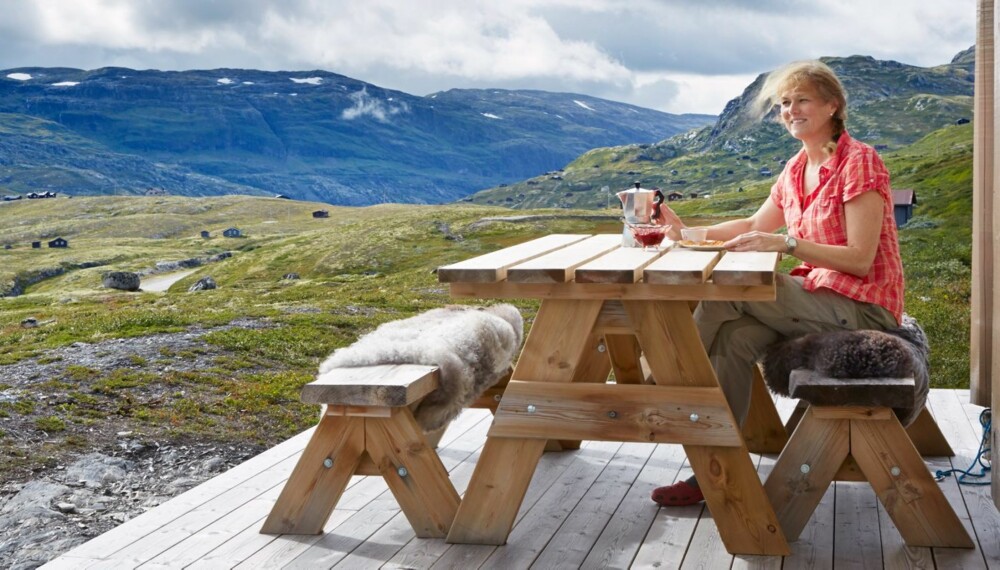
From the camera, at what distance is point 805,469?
14.7 feet

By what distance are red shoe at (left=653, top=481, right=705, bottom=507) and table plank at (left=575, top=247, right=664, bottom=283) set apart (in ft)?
3.80

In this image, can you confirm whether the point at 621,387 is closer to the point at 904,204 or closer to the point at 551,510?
the point at 551,510

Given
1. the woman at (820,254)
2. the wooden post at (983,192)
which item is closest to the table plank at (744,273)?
the woman at (820,254)

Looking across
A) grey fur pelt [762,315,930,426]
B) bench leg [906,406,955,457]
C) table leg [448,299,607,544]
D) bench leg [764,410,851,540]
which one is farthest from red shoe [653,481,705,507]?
bench leg [906,406,955,457]

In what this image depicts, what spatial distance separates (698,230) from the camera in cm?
523

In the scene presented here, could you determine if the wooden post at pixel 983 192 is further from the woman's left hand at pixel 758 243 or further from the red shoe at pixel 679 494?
the red shoe at pixel 679 494

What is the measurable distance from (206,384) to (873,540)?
7208 millimetres

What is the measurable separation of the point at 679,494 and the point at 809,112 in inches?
80.0

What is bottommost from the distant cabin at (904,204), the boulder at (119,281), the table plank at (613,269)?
the boulder at (119,281)

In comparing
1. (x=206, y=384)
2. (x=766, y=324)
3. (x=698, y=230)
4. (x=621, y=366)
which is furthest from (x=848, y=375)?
(x=206, y=384)

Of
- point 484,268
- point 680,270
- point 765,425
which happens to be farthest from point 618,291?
point 765,425

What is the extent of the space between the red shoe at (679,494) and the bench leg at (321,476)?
1509 millimetres

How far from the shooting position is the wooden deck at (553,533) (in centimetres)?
436

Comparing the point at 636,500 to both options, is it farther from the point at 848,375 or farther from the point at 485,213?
the point at 485,213
